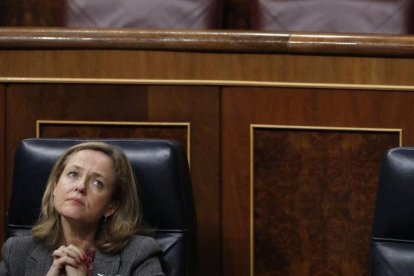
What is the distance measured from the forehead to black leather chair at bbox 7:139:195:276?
3 centimetres

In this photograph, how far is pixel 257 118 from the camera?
63.8 inches

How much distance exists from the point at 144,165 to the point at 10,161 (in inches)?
13.7

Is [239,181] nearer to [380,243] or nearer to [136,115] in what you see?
A: [136,115]

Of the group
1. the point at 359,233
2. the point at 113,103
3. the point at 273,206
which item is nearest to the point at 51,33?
the point at 113,103

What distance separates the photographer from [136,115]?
1657 millimetres

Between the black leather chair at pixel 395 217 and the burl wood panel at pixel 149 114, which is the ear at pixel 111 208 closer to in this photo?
the burl wood panel at pixel 149 114

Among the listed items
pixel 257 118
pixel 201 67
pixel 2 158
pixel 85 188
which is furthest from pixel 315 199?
pixel 2 158

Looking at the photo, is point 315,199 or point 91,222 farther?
point 315,199

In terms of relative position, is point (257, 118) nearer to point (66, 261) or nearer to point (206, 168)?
point (206, 168)

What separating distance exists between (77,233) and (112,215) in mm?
56

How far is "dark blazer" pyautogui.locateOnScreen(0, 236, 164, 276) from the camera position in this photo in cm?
140

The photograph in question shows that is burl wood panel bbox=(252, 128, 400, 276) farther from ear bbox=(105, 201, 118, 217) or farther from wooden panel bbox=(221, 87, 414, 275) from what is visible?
ear bbox=(105, 201, 118, 217)

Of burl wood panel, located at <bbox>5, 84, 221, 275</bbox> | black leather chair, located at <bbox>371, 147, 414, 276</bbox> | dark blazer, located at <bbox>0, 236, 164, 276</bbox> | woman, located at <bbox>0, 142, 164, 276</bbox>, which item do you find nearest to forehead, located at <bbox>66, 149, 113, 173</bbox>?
woman, located at <bbox>0, 142, 164, 276</bbox>

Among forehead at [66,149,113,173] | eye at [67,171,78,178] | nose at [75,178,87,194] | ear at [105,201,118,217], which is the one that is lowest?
ear at [105,201,118,217]
